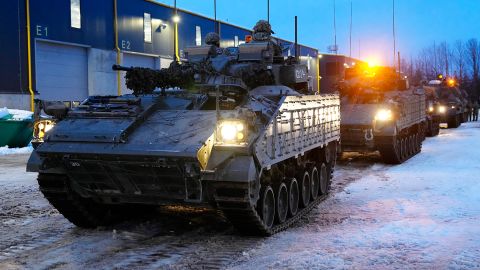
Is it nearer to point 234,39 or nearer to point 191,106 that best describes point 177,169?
point 191,106

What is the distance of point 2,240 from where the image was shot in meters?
7.16

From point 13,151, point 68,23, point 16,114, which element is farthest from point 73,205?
point 68,23

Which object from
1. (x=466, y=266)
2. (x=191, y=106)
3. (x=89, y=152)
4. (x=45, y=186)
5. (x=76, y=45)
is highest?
(x=76, y=45)

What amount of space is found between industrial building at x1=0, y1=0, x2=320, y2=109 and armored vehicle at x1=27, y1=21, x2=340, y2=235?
33.6ft

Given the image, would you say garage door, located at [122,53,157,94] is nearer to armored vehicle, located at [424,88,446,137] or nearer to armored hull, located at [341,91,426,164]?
armored vehicle, located at [424,88,446,137]

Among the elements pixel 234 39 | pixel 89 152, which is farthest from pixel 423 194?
pixel 234 39

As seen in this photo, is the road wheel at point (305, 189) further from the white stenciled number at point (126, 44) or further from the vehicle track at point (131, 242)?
the white stenciled number at point (126, 44)

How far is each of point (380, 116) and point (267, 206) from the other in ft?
26.3

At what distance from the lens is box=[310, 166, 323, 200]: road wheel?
955 centimetres

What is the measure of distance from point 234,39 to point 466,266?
29926 millimetres

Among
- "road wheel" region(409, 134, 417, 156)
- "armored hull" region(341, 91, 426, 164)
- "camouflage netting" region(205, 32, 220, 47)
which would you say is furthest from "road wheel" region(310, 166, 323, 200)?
"road wheel" region(409, 134, 417, 156)

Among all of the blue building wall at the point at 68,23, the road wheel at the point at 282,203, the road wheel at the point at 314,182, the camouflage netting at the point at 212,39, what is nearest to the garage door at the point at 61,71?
the blue building wall at the point at 68,23

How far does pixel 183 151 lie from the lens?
6285 millimetres

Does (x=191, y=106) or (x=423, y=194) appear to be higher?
(x=191, y=106)
